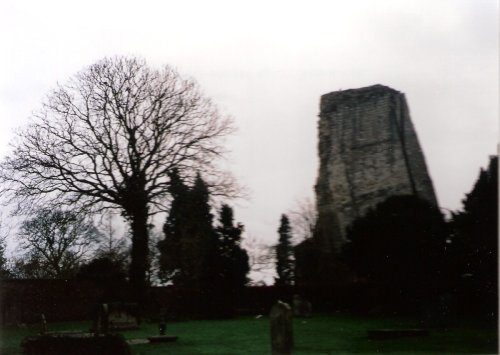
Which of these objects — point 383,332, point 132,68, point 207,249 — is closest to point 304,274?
point 207,249

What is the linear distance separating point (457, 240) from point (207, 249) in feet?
38.8

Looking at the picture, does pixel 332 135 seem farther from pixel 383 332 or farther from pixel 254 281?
pixel 383 332

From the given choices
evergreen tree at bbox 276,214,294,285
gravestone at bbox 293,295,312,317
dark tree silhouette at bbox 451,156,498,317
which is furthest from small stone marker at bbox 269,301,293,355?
evergreen tree at bbox 276,214,294,285

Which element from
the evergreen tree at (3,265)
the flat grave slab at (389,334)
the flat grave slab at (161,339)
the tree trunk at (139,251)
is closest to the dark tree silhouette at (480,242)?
the flat grave slab at (389,334)

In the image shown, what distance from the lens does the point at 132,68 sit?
2452 cm

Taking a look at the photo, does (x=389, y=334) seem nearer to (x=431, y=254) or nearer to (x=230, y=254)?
(x=431, y=254)

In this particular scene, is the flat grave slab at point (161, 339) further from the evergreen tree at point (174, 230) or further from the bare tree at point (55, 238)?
the evergreen tree at point (174, 230)

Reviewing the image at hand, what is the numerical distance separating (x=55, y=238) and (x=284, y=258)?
40.5ft

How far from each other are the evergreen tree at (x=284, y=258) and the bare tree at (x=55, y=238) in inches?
393

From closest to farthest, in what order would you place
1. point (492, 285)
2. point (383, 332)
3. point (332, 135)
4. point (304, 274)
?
point (383, 332) → point (492, 285) → point (304, 274) → point (332, 135)

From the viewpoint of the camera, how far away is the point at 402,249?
22.6m

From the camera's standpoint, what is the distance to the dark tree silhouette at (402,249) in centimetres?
2205

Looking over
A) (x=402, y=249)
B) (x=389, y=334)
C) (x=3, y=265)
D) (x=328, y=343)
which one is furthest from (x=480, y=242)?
(x=3, y=265)

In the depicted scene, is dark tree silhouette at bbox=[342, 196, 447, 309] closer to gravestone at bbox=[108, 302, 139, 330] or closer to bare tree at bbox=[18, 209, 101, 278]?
gravestone at bbox=[108, 302, 139, 330]
